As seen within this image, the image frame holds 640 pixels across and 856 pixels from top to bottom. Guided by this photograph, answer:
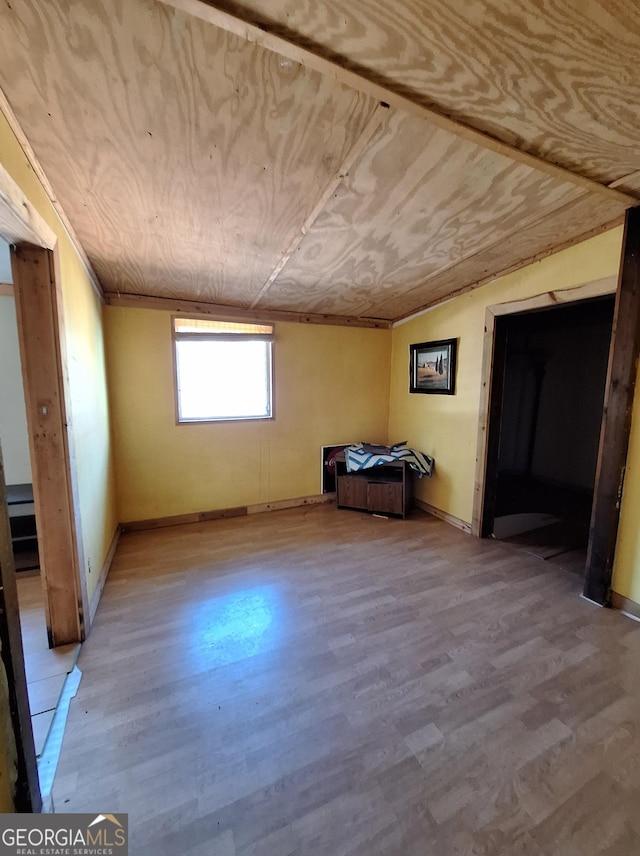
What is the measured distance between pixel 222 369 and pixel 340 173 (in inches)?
89.3

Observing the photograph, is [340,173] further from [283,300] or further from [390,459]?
[390,459]

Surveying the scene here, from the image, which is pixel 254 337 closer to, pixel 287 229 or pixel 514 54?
pixel 287 229

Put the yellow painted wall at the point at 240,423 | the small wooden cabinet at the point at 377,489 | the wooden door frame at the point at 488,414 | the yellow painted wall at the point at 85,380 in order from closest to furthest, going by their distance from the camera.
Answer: the yellow painted wall at the point at 85,380
the wooden door frame at the point at 488,414
the yellow painted wall at the point at 240,423
the small wooden cabinet at the point at 377,489

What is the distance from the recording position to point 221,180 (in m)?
1.51

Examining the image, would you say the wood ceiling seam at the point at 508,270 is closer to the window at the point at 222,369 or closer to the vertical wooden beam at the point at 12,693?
the window at the point at 222,369

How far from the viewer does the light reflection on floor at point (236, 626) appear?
5.70 feet

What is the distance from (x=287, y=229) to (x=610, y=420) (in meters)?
2.34

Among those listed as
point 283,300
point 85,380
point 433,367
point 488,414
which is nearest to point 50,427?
point 85,380

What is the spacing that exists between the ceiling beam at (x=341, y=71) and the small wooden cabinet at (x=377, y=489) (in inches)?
103

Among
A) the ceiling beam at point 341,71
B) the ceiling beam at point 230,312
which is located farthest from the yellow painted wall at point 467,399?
the ceiling beam at point 341,71

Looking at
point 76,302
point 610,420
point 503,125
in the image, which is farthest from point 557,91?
point 76,302

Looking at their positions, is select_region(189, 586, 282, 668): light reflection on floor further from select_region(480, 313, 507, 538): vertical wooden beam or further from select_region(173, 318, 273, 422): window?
select_region(480, 313, 507, 538): vertical wooden beam

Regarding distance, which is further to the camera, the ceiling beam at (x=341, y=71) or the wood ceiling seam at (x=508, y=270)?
the wood ceiling seam at (x=508, y=270)

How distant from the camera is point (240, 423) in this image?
351cm
